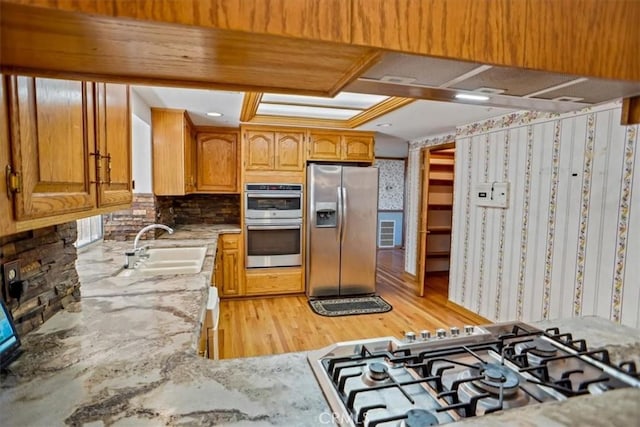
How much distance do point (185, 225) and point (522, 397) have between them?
4157mm

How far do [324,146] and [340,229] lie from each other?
3.46ft

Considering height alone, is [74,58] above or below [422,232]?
above

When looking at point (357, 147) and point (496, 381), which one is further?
point (357, 147)

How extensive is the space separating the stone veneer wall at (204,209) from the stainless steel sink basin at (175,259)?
1.41 meters

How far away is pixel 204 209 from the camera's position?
14.7 feet

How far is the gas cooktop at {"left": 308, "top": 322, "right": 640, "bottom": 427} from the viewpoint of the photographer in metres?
0.71

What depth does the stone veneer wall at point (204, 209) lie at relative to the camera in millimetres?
4344

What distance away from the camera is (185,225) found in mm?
4285

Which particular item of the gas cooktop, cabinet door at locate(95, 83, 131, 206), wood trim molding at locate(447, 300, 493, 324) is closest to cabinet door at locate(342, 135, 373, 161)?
wood trim molding at locate(447, 300, 493, 324)

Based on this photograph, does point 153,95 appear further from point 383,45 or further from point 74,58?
point 383,45

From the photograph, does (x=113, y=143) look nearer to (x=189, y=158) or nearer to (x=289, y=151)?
(x=189, y=158)

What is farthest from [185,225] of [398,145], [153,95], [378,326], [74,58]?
[74,58]

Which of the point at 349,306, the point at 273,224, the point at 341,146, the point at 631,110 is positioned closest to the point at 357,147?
the point at 341,146

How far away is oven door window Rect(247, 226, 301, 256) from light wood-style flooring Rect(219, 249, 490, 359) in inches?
23.0
